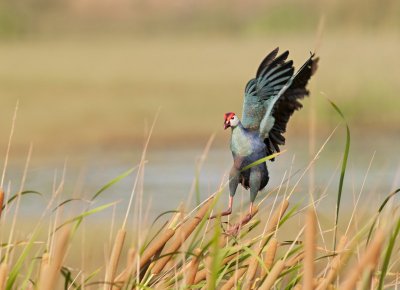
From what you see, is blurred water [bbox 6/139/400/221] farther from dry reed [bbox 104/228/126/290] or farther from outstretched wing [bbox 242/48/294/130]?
outstretched wing [bbox 242/48/294/130]

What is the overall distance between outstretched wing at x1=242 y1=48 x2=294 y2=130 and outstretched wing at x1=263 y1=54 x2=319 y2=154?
0.07 feet

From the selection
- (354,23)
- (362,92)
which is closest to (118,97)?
(362,92)

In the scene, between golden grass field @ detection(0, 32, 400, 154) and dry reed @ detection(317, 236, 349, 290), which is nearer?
dry reed @ detection(317, 236, 349, 290)

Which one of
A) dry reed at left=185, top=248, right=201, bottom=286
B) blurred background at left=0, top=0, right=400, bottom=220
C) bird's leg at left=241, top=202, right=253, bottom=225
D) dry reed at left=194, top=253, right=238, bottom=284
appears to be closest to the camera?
bird's leg at left=241, top=202, right=253, bottom=225

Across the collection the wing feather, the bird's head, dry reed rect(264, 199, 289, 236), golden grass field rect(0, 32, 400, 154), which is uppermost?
golden grass field rect(0, 32, 400, 154)

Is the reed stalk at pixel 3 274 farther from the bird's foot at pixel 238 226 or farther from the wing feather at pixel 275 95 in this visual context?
the wing feather at pixel 275 95

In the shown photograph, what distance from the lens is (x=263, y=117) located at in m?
2.79

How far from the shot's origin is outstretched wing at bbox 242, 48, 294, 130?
111 inches

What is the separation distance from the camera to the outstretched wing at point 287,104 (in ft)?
9.15

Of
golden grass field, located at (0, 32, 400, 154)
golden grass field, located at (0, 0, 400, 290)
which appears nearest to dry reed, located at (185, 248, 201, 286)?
golden grass field, located at (0, 0, 400, 290)

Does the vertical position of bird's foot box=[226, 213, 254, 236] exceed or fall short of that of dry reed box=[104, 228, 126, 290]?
it exceeds it

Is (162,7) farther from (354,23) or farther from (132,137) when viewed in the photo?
(132,137)

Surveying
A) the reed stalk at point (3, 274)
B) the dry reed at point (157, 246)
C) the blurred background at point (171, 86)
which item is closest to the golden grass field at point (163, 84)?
the blurred background at point (171, 86)

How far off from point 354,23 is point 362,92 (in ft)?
29.4
